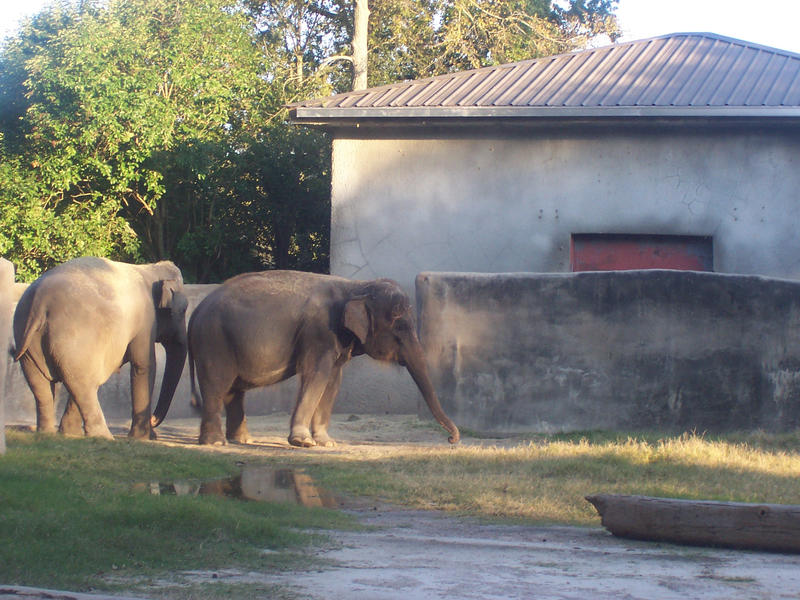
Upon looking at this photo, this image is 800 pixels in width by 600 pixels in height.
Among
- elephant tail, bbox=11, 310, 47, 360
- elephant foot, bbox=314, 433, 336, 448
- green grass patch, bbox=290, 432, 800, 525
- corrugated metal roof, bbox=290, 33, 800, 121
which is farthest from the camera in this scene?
corrugated metal roof, bbox=290, 33, 800, 121

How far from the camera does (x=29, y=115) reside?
701 inches

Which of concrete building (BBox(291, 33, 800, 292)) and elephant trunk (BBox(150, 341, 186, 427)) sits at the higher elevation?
concrete building (BBox(291, 33, 800, 292))

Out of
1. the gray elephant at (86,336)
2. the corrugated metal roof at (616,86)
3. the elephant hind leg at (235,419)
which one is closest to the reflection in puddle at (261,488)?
the gray elephant at (86,336)

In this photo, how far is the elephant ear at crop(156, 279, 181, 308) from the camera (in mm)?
10961

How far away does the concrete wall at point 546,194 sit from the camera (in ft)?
46.3

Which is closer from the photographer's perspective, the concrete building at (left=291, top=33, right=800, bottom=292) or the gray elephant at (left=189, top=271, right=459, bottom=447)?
the gray elephant at (left=189, top=271, right=459, bottom=447)

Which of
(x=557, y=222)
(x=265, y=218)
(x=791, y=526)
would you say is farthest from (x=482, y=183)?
(x=791, y=526)

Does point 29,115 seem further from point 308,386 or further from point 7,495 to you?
point 7,495

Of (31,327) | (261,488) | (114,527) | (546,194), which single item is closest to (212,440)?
(31,327)

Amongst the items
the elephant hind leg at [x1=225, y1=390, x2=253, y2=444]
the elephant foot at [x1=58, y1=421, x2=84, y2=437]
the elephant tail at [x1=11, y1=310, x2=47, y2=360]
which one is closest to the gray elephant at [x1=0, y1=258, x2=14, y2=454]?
the elephant tail at [x1=11, y1=310, x2=47, y2=360]

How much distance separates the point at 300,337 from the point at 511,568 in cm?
563

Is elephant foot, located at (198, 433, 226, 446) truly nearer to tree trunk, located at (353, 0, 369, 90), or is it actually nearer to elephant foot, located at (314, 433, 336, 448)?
elephant foot, located at (314, 433, 336, 448)

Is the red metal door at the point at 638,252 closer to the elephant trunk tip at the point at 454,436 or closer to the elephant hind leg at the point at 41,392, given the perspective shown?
the elephant trunk tip at the point at 454,436

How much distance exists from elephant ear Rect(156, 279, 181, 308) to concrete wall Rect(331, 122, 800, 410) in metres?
3.67
